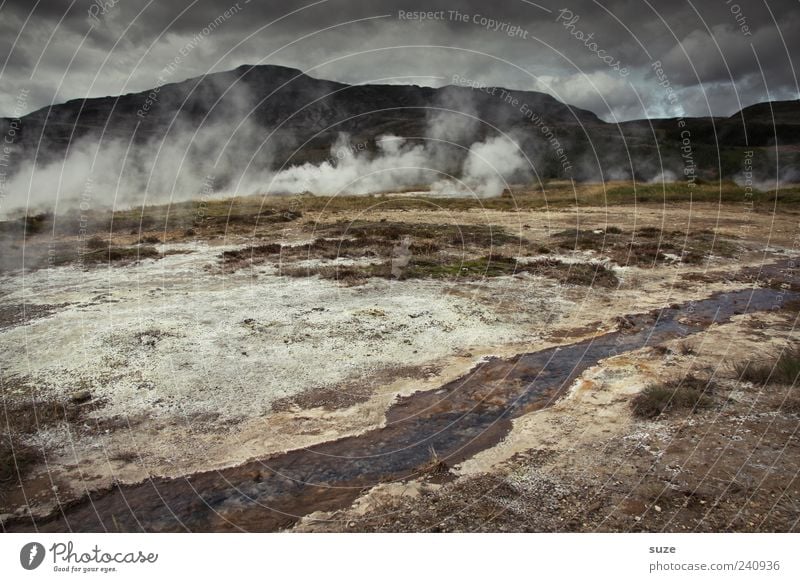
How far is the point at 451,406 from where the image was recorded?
1109 cm

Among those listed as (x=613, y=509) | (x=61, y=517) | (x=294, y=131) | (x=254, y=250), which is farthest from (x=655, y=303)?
(x=294, y=131)

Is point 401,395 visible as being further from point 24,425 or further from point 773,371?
point 773,371

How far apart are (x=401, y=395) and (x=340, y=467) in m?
2.94

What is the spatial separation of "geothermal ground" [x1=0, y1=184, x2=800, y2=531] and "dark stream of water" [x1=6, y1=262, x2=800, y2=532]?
0.15ft

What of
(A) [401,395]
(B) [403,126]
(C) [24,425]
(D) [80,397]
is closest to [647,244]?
(A) [401,395]

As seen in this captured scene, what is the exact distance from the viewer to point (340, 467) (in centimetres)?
889

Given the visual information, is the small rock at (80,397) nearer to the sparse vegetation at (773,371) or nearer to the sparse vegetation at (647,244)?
the sparse vegetation at (773,371)

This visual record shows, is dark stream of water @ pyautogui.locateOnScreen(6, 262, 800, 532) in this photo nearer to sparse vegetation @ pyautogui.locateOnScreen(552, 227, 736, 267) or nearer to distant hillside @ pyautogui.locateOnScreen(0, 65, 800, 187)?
sparse vegetation @ pyautogui.locateOnScreen(552, 227, 736, 267)
